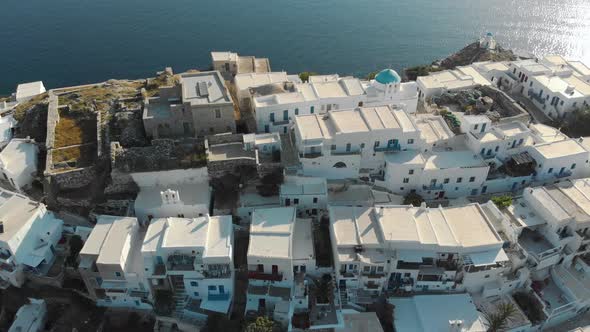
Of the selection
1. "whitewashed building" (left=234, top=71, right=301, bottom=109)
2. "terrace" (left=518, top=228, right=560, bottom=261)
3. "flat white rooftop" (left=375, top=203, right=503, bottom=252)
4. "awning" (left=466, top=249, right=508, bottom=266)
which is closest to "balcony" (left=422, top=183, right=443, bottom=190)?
"flat white rooftop" (left=375, top=203, right=503, bottom=252)

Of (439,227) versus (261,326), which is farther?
(439,227)

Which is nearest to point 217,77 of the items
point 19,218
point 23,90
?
point 19,218

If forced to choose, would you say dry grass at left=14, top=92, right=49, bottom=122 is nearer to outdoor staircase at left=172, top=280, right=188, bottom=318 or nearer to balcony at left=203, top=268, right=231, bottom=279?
outdoor staircase at left=172, top=280, right=188, bottom=318

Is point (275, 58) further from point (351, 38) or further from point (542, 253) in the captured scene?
point (542, 253)

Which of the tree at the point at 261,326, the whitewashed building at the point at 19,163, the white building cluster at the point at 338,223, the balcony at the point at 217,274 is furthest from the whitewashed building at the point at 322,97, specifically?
the whitewashed building at the point at 19,163

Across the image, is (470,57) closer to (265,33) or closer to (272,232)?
(265,33)

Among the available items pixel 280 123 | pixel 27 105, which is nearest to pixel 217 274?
pixel 280 123

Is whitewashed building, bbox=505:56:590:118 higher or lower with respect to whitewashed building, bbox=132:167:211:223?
higher
